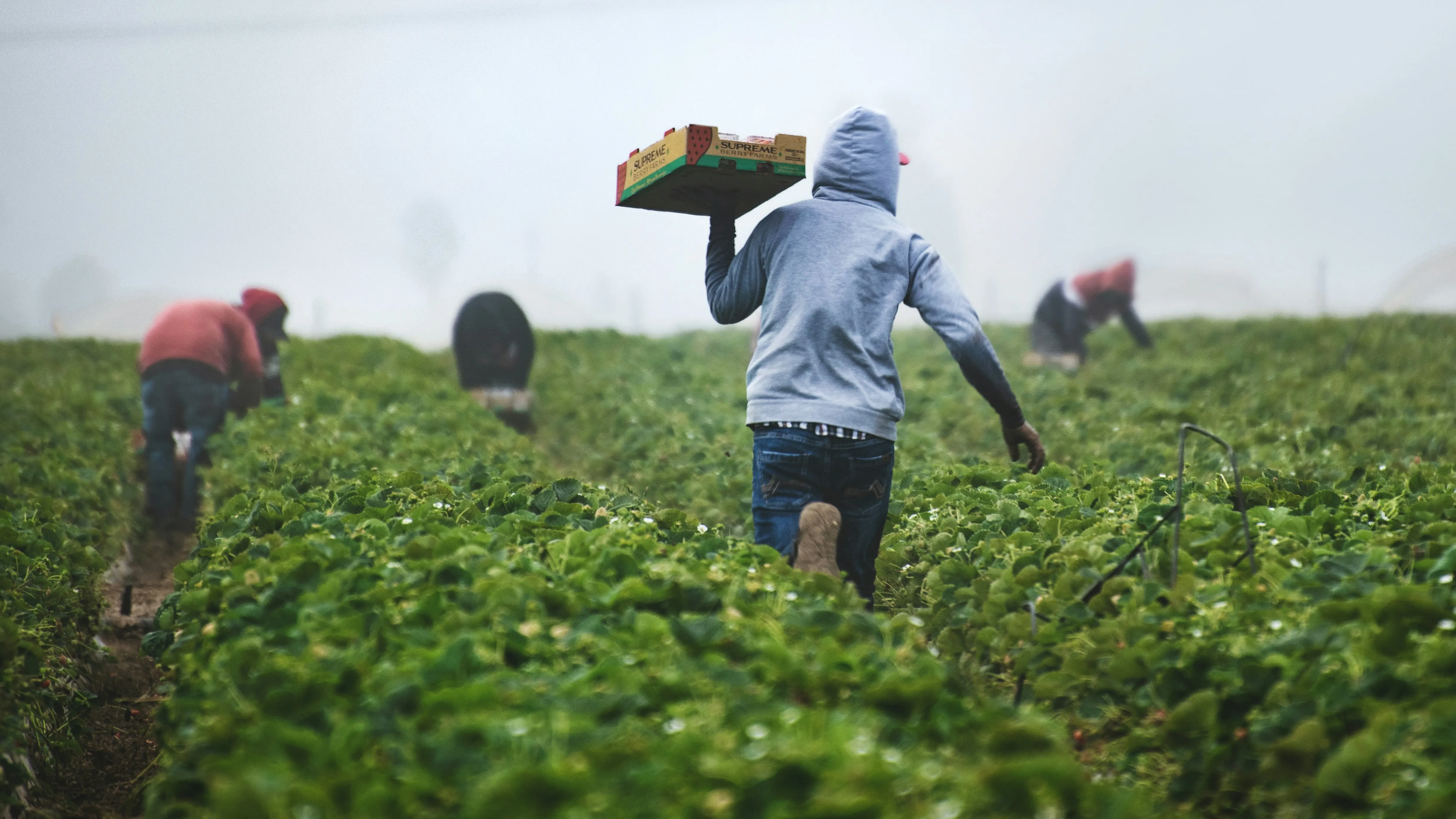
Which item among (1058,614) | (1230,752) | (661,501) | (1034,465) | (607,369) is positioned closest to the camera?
(1230,752)

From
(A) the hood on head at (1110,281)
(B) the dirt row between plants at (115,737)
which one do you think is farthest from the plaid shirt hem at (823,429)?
(A) the hood on head at (1110,281)

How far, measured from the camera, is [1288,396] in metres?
9.84

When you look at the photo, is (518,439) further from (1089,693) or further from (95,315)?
(95,315)

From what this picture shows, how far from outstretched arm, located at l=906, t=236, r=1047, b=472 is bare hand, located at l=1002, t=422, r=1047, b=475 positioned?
3.4 inches

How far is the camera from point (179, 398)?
804 cm

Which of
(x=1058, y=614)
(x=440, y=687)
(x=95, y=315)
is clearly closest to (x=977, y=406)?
(x=1058, y=614)

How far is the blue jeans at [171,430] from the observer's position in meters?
7.89

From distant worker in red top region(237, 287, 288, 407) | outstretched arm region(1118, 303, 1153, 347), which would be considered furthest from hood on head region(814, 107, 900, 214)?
outstretched arm region(1118, 303, 1153, 347)

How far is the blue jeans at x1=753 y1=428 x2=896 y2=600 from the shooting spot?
11.1 ft

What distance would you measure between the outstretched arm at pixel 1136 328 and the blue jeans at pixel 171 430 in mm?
10124

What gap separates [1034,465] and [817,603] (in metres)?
1.57

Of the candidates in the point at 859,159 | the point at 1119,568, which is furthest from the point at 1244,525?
the point at 859,159

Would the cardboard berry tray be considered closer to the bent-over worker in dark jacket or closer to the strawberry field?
the strawberry field

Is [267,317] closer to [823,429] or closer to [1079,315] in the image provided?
[823,429]
